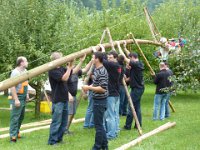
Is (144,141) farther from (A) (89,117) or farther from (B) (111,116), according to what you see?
(A) (89,117)

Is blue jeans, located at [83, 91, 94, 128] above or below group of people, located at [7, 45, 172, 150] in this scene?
below

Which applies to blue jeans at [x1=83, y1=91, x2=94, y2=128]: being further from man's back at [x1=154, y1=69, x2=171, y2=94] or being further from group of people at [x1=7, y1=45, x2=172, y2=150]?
man's back at [x1=154, y1=69, x2=171, y2=94]

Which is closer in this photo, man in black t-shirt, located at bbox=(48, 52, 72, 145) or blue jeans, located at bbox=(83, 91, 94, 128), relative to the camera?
man in black t-shirt, located at bbox=(48, 52, 72, 145)

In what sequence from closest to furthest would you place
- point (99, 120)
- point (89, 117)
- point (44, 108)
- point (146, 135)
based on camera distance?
point (99, 120) → point (146, 135) → point (89, 117) → point (44, 108)

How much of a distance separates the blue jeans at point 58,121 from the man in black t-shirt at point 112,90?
1048mm

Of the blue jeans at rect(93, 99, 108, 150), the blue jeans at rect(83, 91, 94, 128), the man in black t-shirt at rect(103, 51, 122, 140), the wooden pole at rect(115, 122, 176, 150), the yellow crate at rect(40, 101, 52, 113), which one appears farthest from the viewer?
the yellow crate at rect(40, 101, 52, 113)

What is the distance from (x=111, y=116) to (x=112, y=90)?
2.07 ft

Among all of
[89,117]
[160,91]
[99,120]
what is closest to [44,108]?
Result: [89,117]

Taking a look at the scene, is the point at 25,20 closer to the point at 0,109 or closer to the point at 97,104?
the point at 0,109

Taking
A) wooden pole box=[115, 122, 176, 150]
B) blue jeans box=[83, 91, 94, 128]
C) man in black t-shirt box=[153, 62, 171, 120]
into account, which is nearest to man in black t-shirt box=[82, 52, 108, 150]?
wooden pole box=[115, 122, 176, 150]

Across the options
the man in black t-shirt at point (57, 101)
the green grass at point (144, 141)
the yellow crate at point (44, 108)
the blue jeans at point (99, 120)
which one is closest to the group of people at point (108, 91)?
the blue jeans at point (99, 120)

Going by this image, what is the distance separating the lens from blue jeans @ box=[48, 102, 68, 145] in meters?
9.60

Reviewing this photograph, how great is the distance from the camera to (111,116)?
10.1m

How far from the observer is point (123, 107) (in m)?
14.8
